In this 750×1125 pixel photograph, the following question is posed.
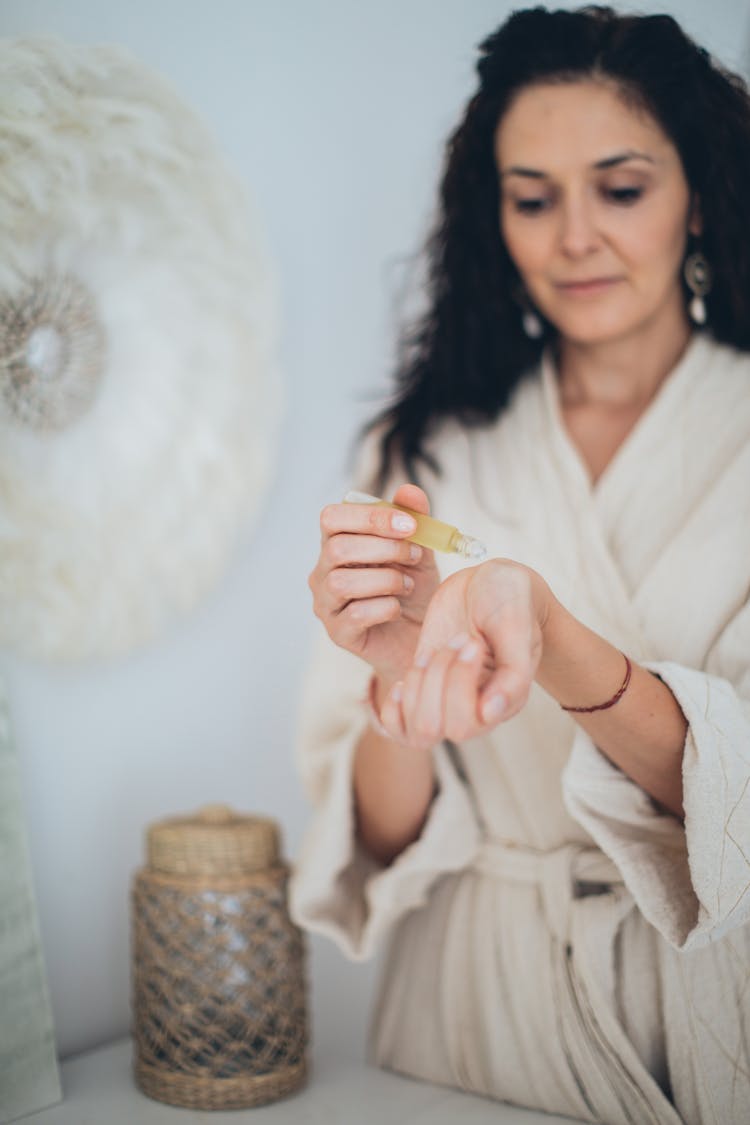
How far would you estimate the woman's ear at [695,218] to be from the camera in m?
0.93

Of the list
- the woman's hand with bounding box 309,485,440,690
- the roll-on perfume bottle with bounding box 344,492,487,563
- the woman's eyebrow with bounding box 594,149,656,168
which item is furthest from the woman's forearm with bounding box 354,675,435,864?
the woman's eyebrow with bounding box 594,149,656,168

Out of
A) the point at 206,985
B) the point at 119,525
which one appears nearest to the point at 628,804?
→ the point at 206,985

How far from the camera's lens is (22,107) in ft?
2.68

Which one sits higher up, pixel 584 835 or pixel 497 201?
pixel 497 201

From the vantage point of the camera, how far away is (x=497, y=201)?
3.36ft

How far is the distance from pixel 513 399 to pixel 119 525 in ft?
1.29

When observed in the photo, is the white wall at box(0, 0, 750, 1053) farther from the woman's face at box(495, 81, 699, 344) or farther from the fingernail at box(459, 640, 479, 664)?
the fingernail at box(459, 640, 479, 664)

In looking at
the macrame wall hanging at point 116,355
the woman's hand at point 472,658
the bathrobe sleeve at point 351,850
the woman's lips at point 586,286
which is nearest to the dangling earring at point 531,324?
the woman's lips at point 586,286

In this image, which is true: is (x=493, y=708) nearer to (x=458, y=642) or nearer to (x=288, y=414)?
(x=458, y=642)

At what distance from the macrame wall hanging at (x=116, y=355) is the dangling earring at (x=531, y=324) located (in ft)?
0.85

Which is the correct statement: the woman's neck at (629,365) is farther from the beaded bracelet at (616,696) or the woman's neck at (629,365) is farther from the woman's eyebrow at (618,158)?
the beaded bracelet at (616,696)

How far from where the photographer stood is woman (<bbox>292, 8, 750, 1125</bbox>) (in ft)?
2.49

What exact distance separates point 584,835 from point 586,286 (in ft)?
1.51

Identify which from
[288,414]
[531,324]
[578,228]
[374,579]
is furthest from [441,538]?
[288,414]
